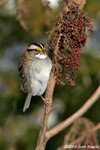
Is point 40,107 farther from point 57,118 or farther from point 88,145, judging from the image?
point 88,145

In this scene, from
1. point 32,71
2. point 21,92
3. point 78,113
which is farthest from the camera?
point 21,92

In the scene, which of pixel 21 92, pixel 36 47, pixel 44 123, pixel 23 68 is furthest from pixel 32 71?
pixel 21 92

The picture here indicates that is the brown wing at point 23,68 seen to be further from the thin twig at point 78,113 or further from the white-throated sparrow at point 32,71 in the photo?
the thin twig at point 78,113

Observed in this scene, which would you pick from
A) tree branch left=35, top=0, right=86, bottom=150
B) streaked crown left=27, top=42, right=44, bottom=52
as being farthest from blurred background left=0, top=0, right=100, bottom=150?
tree branch left=35, top=0, right=86, bottom=150

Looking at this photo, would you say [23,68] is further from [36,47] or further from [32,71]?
[36,47]

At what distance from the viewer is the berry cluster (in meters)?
2.42

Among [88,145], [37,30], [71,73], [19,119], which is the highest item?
[37,30]

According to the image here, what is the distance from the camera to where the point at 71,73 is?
2.52m

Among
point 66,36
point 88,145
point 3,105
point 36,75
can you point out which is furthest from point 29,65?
point 3,105

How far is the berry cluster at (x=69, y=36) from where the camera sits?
7.93ft

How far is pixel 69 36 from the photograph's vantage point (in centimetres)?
242

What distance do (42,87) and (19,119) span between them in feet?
9.17

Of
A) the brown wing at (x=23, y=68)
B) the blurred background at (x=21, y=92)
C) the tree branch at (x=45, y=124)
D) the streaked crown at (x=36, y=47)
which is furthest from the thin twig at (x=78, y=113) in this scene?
the blurred background at (x=21, y=92)

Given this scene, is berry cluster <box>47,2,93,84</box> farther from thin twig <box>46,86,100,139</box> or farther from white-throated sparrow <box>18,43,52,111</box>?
white-throated sparrow <box>18,43,52,111</box>
